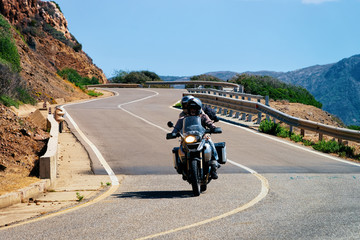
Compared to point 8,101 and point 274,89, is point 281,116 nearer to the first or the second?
point 8,101

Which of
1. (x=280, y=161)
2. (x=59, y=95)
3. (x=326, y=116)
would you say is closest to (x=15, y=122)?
(x=280, y=161)

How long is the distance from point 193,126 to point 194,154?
0.53 m

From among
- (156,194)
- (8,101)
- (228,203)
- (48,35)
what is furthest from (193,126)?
(48,35)

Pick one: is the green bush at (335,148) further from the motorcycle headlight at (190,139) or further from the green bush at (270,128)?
the motorcycle headlight at (190,139)

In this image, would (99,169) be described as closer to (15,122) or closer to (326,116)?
(15,122)

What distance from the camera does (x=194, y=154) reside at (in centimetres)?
936

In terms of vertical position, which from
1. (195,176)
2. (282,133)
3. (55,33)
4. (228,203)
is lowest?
(282,133)

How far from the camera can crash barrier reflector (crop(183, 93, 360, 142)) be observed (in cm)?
1720

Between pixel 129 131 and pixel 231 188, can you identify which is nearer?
pixel 231 188

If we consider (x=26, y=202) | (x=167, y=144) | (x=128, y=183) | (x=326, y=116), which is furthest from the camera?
(x=326, y=116)

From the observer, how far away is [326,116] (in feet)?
111

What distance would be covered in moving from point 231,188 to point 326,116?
82.0ft

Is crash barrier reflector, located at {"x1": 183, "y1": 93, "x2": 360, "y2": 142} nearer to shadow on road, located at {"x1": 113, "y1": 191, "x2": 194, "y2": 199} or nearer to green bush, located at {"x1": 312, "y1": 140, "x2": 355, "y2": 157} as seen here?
green bush, located at {"x1": 312, "y1": 140, "x2": 355, "y2": 157}

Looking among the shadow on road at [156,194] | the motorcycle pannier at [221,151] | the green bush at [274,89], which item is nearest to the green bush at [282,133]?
the motorcycle pannier at [221,151]
